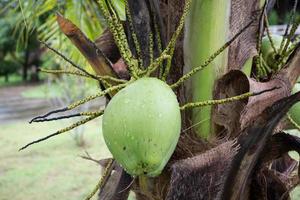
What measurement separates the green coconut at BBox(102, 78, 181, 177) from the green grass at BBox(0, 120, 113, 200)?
479cm

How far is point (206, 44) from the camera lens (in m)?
1.42

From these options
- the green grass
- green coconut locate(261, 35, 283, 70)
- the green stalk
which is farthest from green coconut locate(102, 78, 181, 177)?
the green grass

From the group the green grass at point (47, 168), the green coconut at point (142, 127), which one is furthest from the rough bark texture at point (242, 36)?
the green grass at point (47, 168)

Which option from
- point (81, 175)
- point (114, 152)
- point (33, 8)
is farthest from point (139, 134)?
point (81, 175)

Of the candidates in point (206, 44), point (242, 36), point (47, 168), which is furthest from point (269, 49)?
point (47, 168)

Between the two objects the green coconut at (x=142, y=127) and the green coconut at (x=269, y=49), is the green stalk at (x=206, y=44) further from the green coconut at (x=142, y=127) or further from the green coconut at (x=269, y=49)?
the green coconut at (x=142, y=127)

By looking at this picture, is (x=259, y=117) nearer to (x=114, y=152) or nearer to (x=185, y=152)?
(x=185, y=152)

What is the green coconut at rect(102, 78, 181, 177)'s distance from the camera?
99 centimetres

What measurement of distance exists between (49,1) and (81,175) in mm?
3615

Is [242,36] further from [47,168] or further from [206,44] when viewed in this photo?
[47,168]

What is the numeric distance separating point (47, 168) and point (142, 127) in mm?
6389

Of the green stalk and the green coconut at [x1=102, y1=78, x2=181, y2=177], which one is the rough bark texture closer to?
the green stalk

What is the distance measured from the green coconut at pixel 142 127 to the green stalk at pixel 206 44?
0.39 m

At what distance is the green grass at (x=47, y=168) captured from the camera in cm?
601
